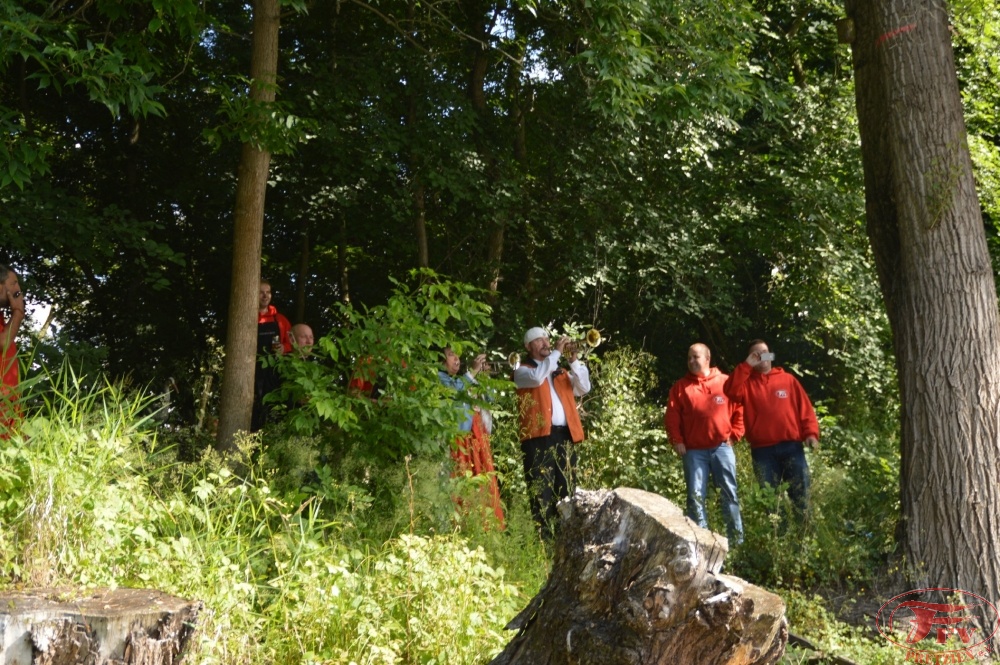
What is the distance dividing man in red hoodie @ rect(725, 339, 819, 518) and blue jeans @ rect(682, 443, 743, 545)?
31 cm

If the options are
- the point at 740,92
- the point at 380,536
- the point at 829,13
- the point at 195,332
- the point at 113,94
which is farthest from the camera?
the point at 829,13

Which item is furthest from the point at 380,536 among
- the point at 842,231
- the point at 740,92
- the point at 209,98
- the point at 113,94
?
the point at 842,231

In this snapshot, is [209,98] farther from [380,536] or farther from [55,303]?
[380,536]

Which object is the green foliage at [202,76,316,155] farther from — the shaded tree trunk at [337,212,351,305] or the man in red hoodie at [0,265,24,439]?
the shaded tree trunk at [337,212,351,305]

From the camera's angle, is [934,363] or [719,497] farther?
[719,497]

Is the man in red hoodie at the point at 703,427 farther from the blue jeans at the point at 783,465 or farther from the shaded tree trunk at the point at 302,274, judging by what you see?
the shaded tree trunk at the point at 302,274

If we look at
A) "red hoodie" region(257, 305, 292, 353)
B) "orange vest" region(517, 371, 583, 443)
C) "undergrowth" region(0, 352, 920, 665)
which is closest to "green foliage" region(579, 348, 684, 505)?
"orange vest" region(517, 371, 583, 443)

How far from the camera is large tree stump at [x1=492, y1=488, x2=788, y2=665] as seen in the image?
10.5 ft

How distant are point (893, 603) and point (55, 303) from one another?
9.58m

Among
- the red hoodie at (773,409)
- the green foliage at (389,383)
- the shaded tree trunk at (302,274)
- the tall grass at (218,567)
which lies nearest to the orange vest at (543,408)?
the red hoodie at (773,409)

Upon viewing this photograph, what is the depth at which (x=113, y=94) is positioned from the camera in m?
6.49

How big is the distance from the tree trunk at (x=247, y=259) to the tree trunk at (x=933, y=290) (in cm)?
428

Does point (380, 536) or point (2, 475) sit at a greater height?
point (2, 475)

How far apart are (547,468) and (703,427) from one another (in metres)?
1.37
